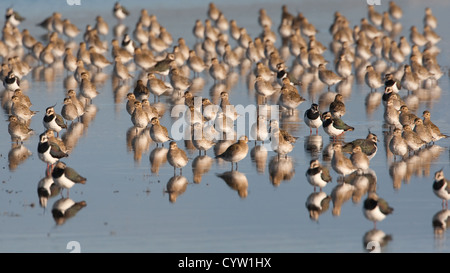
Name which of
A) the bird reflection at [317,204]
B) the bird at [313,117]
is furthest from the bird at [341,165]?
the bird at [313,117]

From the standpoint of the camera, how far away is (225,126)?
23.7 meters

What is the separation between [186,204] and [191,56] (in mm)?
17521

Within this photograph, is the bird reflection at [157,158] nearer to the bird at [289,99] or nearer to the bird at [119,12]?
the bird at [289,99]

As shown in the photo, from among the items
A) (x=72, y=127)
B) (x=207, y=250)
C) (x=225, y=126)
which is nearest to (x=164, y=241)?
(x=207, y=250)

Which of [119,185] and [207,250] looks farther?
[119,185]

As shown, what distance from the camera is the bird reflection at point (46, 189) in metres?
18.0

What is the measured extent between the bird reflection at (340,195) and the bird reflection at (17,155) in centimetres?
680

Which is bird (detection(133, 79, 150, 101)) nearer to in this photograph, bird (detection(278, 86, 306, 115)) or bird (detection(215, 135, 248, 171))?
bird (detection(278, 86, 306, 115))

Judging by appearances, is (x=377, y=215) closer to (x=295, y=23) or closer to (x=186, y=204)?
(x=186, y=204)

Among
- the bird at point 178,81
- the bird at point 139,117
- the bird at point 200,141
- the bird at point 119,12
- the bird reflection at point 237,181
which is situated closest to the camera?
the bird reflection at point 237,181

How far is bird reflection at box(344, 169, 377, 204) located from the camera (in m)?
18.4

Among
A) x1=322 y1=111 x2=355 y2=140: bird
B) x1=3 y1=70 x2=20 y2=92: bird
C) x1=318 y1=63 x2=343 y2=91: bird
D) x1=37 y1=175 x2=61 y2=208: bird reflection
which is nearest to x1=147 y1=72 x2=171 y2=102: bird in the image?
x1=3 y1=70 x2=20 y2=92: bird

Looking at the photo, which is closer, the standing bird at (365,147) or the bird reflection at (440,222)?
the bird reflection at (440,222)

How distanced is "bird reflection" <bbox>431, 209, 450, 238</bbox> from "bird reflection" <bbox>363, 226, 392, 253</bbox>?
844 millimetres
